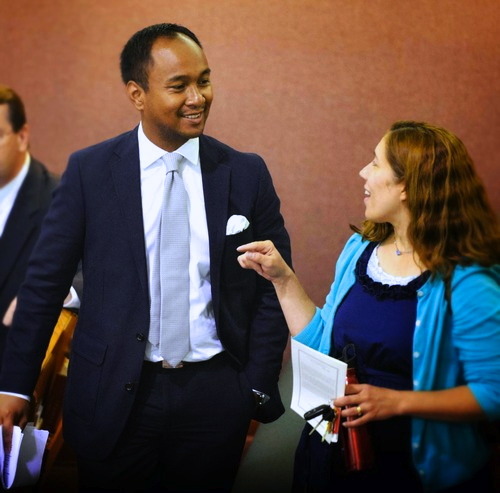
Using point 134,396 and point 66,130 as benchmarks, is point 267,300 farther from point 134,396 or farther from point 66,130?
point 66,130

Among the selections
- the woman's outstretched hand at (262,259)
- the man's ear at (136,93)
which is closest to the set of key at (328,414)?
the woman's outstretched hand at (262,259)

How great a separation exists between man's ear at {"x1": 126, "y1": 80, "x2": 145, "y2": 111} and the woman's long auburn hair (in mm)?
854

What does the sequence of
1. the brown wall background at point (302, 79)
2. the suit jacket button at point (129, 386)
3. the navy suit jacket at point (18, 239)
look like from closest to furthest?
the suit jacket button at point (129, 386), the brown wall background at point (302, 79), the navy suit jacket at point (18, 239)

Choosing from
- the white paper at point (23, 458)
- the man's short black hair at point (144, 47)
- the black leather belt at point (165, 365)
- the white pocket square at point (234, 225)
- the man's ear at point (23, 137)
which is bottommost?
the white paper at point (23, 458)

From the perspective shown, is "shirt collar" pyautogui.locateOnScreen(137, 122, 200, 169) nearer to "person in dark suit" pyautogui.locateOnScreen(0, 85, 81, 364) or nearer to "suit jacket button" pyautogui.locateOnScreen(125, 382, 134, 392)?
"suit jacket button" pyautogui.locateOnScreen(125, 382, 134, 392)

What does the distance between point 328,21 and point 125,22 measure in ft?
2.86

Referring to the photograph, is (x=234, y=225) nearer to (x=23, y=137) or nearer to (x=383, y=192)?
(x=383, y=192)

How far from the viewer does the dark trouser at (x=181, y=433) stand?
2.02 metres

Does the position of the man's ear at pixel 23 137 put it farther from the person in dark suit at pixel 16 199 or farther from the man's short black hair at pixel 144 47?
the man's short black hair at pixel 144 47

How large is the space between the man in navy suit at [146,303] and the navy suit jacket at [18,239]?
30.6 inches

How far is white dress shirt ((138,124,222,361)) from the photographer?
2.02 m

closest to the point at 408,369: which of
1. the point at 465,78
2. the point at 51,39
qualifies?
the point at 465,78

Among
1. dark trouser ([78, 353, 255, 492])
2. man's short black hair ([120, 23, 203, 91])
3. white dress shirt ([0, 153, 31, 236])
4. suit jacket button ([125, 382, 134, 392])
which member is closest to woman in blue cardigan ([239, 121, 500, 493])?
dark trouser ([78, 353, 255, 492])

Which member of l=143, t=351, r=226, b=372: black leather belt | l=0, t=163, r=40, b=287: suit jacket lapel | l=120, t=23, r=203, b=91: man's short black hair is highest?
l=120, t=23, r=203, b=91: man's short black hair
